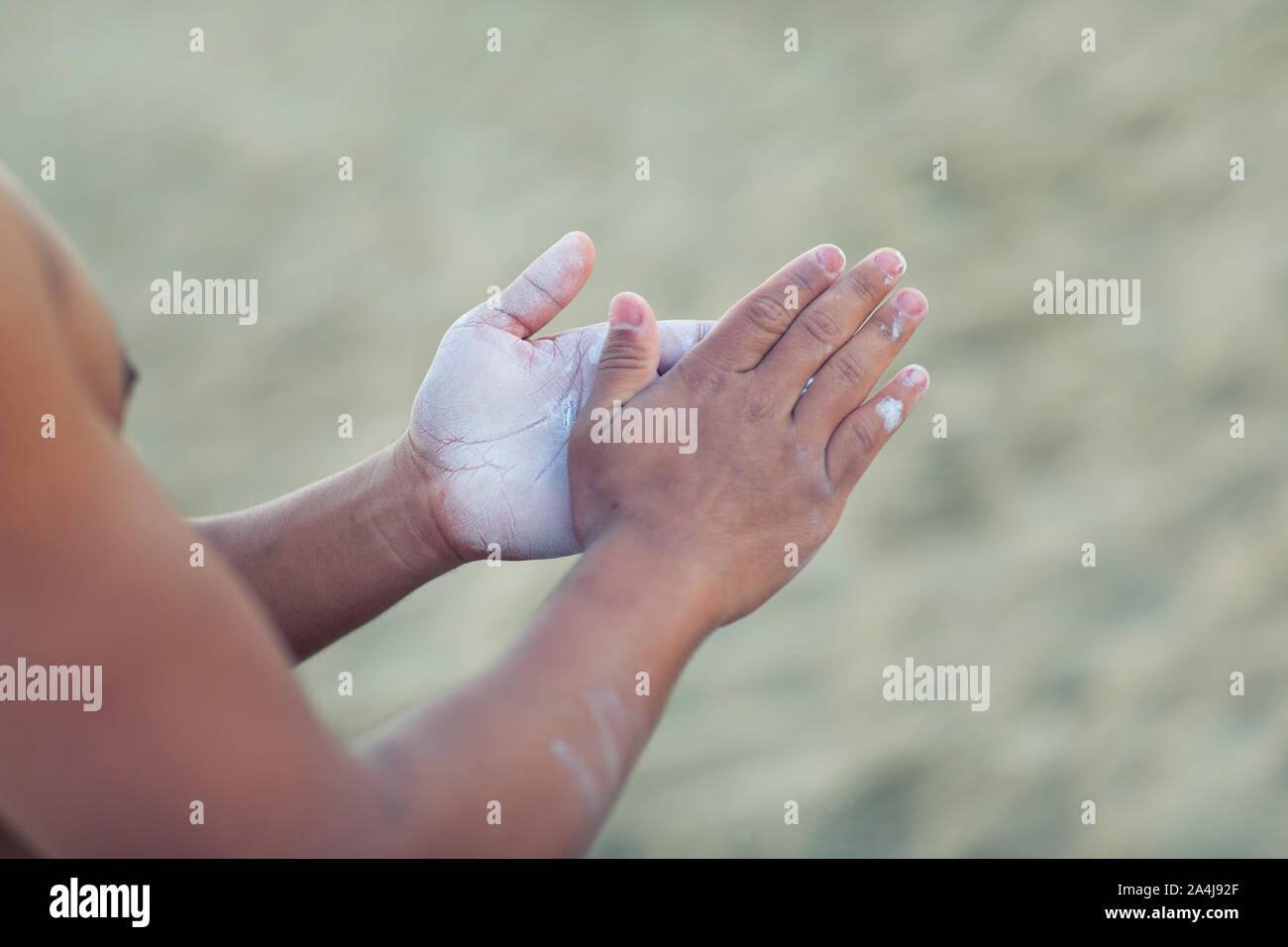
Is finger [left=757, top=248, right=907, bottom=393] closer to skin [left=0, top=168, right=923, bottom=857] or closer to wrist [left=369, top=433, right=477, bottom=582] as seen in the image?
skin [left=0, top=168, right=923, bottom=857]

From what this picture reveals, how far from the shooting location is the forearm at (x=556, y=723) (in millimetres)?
767

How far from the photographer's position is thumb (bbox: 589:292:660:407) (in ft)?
3.85

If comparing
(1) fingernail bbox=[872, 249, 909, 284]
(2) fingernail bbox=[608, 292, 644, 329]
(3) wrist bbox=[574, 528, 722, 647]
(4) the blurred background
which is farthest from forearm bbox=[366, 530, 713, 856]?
(4) the blurred background

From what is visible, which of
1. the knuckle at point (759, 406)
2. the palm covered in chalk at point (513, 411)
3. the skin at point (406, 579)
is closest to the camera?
the skin at point (406, 579)

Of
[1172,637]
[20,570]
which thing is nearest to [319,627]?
[20,570]

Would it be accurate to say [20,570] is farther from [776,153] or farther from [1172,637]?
[776,153]

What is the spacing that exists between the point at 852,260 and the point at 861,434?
2362 mm

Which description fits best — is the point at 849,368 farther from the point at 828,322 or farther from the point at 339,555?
the point at 339,555

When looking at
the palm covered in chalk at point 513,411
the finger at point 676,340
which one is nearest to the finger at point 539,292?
the palm covered in chalk at point 513,411

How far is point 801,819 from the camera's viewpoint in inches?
88.5

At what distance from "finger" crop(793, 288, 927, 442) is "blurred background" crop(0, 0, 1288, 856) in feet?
4.23

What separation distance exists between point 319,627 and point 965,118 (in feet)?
10.1

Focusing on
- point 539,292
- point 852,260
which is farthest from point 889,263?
point 852,260

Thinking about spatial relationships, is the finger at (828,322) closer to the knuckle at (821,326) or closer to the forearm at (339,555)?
the knuckle at (821,326)
